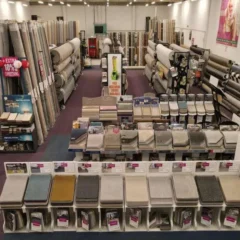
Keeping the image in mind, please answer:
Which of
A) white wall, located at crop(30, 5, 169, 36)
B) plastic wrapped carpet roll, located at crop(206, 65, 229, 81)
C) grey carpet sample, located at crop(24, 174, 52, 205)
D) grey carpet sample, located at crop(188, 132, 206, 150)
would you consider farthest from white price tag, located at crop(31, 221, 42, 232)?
white wall, located at crop(30, 5, 169, 36)

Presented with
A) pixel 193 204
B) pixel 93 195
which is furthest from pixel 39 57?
pixel 193 204

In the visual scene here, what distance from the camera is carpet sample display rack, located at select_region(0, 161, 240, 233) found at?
3.02 metres

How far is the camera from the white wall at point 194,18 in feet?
35.1

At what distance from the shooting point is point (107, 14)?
56.4 ft

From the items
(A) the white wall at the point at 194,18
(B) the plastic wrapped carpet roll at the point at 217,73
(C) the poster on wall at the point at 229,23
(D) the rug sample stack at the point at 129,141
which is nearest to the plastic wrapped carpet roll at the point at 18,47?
(D) the rug sample stack at the point at 129,141

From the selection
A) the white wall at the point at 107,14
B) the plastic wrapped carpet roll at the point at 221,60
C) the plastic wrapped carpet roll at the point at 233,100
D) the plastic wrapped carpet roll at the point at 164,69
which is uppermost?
the white wall at the point at 107,14

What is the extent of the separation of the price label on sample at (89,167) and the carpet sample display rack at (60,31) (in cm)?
691

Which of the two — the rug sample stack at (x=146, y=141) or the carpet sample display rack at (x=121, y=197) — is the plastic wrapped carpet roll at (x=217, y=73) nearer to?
the rug sample stack at (x=146, y=141)

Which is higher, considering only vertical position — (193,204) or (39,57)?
(39,57)

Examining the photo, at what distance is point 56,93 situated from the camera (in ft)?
25.3

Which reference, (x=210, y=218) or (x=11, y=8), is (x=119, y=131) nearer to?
(x=210, y=218)

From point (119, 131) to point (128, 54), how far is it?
11.4 metres

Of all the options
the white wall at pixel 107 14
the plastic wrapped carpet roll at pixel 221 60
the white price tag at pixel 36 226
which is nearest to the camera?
the white price tag at pixel 36 226

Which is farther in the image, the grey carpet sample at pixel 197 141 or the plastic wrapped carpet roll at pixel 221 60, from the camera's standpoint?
the plastic wrapped carpet roll at pixel 221 60
